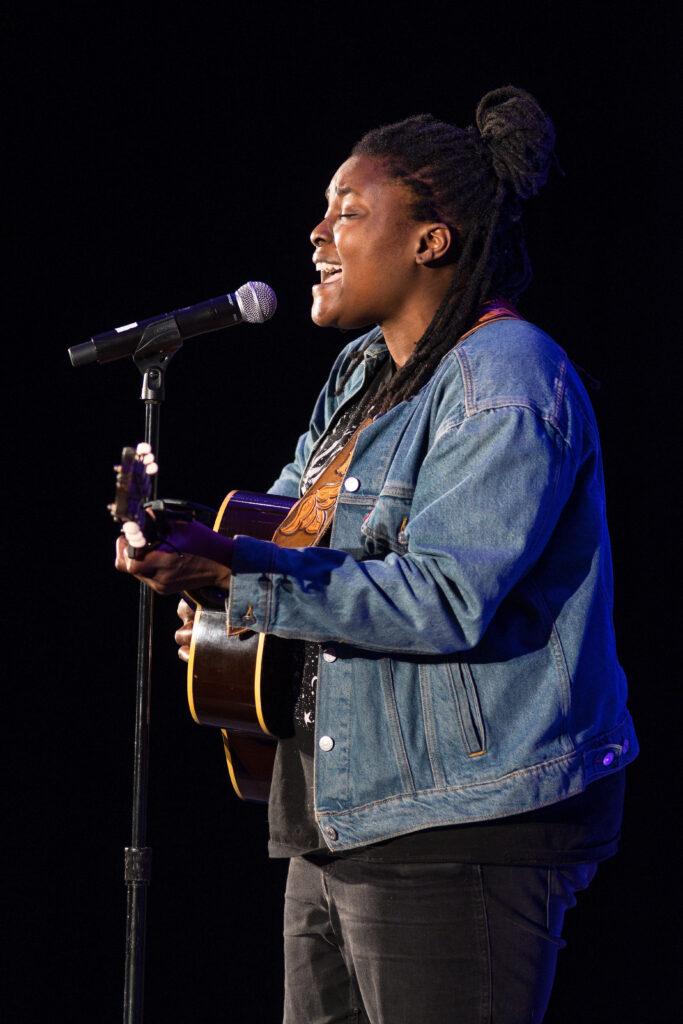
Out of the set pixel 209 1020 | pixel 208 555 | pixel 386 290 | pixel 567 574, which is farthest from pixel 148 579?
pixel 209 1020

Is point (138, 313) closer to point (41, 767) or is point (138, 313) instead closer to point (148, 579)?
point (41, 767)

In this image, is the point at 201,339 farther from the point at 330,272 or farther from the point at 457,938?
the point at 457,938

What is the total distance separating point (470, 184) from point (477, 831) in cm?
110

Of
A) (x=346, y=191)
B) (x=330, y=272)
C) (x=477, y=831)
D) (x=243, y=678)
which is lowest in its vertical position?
(x=477, y=831)

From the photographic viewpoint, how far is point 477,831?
145 centimetres

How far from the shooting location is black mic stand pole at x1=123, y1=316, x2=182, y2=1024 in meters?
1.79

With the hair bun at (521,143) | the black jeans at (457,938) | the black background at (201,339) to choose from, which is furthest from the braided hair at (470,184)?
the black background at (201,339)

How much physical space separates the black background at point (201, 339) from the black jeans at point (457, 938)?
4.28 feet

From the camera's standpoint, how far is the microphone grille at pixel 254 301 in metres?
1.86

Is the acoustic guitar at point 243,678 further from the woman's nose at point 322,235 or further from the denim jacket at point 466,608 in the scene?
the woman's nose at point 322,235

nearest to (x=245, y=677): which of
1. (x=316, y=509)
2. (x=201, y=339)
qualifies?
(x=316, y=509)

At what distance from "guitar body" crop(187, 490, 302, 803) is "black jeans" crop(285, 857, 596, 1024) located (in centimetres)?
34

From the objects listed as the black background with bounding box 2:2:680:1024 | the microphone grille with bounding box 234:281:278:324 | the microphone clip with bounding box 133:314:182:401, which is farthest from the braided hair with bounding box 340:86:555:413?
the black background with bounding box 2:2:680:1024

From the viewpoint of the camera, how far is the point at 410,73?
2.95 metres
